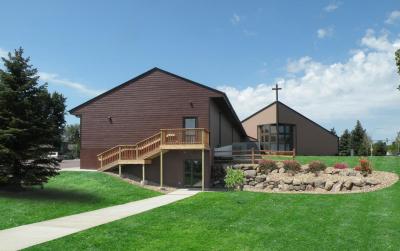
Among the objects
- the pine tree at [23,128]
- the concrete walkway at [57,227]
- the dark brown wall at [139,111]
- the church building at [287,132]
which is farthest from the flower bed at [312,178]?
the church building at [287,132]

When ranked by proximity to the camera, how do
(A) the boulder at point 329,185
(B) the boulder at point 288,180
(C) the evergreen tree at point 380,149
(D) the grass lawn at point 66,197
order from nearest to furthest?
(D) the grass lawn at point 66,197 → (A) the boulder at point 329,185 → (B) the boulder at point 288,180 → (C) the evergreen tree at point 380,149

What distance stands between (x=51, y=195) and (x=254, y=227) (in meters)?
9.54

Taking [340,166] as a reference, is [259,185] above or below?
below

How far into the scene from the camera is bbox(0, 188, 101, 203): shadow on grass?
51.0ft

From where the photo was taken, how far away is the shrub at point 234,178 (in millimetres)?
22438

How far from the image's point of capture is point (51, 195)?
16531mm

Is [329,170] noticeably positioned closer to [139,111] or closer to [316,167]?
[316,167]

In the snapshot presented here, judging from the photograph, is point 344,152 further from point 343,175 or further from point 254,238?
point 254,238

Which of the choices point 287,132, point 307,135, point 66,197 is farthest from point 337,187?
point 307,135

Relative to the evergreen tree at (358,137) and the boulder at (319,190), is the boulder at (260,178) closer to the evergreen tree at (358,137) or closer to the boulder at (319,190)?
the boulder at (319,190)

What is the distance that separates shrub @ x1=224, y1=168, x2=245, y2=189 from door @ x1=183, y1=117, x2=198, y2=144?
285 centimetres

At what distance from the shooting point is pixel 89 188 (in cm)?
1961

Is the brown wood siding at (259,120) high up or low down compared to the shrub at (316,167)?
up

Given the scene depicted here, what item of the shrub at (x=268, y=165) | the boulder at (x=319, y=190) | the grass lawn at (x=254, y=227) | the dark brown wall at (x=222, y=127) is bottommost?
the grass lawn at (x=254, y=227)
